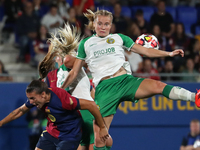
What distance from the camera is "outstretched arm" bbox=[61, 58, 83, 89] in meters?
4.79

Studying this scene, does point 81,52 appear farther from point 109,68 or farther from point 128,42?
point 128,42

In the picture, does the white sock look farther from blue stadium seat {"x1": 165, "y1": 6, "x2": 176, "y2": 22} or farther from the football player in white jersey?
blue stadium seat {"x1": 165, "y1": 6, "x2": 176, "y2": 22}

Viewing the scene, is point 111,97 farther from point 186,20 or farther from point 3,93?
point 186,20

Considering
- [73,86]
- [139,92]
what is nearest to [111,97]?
[139,92]

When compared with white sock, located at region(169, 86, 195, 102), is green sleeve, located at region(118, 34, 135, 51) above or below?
above

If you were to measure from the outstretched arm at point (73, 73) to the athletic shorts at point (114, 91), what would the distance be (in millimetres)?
440

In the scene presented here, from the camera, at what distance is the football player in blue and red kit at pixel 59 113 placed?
3.95 meters

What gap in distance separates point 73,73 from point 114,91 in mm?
664

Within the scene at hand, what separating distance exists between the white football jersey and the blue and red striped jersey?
0.67 meters

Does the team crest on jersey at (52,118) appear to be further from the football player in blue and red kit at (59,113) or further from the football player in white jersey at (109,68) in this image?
the football player in white jersey at (109,68)

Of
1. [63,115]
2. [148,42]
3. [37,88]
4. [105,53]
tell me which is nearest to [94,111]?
[63,115]

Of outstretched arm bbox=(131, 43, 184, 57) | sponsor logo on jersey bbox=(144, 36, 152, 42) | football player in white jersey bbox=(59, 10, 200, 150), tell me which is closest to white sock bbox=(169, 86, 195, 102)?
football player in white jersey bbox=(59, 10, 200, 150)

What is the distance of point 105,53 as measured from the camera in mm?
4578

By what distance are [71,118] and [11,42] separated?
5240 mm
